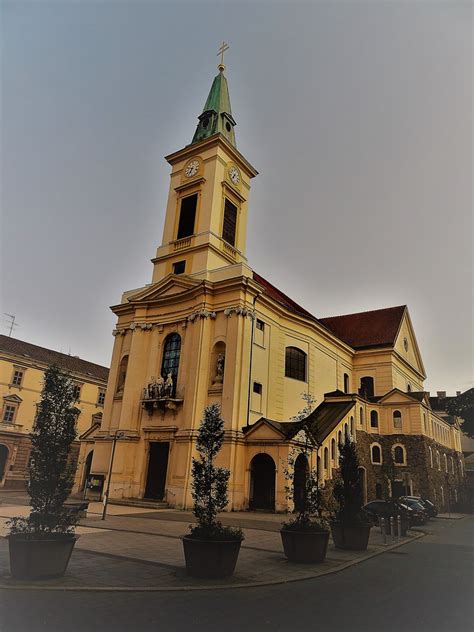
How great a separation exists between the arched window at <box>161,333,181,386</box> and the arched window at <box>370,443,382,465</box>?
18.9 m

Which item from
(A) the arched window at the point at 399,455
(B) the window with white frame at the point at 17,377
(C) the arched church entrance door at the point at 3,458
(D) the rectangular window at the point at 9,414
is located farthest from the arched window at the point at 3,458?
(A) the arched window at the point at 399,455

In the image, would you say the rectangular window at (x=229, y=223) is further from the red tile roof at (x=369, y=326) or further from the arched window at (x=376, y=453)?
the arched window at (x=376, y=453)

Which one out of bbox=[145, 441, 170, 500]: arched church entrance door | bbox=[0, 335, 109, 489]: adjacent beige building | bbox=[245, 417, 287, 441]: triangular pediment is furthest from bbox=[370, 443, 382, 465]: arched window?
bbox=[0, 335, 109, 489]: adjacent beige building

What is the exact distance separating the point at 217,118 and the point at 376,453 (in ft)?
106

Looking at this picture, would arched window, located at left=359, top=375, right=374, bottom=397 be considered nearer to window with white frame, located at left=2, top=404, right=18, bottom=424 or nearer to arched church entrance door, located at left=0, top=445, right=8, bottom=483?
window with white frame, located at left=2, top=404, right=18, bottom=424

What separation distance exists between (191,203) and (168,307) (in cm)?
935

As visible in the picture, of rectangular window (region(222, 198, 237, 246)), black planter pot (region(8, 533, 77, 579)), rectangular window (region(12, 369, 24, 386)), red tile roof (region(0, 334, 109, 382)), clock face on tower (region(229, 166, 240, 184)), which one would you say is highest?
clock face on tower (region(229, 166, 240, 184))

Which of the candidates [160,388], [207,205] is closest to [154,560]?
[160,388]

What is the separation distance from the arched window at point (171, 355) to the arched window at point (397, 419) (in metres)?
20.8

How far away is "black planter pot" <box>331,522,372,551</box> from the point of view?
14.0 meters

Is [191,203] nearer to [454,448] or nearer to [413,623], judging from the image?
[413,623]

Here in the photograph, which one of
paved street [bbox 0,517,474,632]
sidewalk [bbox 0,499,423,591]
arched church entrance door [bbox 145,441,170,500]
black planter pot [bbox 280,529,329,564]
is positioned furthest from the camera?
arched church entrance door [bbox 145,441,170,500]

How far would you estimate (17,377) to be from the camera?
4681cm

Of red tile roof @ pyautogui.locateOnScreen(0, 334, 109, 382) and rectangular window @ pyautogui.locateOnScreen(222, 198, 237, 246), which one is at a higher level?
rectangular window @ pyautogui.locateOnScreen(222, 198, 237, 246)
